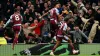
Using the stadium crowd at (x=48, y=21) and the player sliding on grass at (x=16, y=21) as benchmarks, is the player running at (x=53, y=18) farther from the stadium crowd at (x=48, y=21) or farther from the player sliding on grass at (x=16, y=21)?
the player sliding on grass at (x=16, y=21)

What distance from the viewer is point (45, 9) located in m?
21.8

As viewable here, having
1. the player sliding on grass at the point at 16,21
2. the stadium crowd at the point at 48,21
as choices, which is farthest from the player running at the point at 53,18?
the player sliding on grass at the point at 16,21

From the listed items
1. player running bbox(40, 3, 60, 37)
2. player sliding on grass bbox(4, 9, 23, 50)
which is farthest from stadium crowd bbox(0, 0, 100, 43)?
player sliding on grass bbox(4, 9, 23, 50)

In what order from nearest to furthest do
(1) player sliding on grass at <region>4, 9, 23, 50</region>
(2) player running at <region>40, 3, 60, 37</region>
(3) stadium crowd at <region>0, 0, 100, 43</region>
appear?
(1) player sliding on grass at <region>4, 9, 23, 50</region> → (3) stadium crowd at <region>0, 0, 100, 43</region> → (2) player running at <region>40, 3, 60, 37</region>

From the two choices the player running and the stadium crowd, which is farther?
the player running

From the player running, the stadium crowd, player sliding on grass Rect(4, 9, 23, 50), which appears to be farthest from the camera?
the player running

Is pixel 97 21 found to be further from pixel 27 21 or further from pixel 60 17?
pixel 27 21

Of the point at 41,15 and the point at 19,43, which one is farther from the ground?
the point at 41,15

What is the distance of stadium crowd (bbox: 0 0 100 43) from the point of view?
20.1m

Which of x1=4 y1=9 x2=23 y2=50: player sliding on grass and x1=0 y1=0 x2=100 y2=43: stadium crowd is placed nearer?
x1=4 y1=9 x2=23 y2=50: player sliding on grass

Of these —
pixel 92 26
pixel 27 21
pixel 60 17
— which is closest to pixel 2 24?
pixel 27 21

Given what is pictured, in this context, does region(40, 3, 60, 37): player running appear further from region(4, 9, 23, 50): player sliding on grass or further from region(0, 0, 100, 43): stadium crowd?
region(4, 9, 23, 50): player sliding on grass

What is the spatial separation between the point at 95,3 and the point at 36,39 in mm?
4805

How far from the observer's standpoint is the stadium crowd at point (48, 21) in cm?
2014
